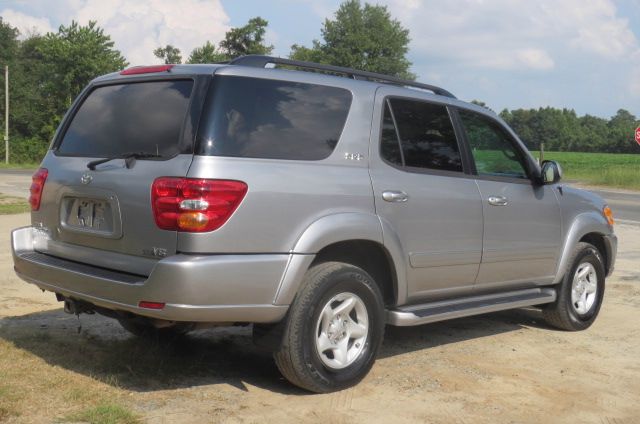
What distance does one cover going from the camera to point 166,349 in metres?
5.26

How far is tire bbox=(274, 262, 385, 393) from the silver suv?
0.03ft

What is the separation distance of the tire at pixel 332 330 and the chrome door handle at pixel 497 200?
1316 millimetres

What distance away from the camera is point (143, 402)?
412cm

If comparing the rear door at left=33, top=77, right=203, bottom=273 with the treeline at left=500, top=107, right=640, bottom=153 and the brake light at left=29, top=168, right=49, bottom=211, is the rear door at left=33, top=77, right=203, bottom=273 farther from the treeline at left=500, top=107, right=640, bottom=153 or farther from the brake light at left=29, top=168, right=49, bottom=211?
the treeline at left=500, top=107, right=640, bottom=153

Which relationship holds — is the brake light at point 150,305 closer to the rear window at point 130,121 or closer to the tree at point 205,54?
the rear window at point 130,121

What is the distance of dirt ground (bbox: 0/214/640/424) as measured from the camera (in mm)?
4113

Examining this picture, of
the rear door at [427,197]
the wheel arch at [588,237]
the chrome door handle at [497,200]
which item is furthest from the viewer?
the wheel arch at [588,237]

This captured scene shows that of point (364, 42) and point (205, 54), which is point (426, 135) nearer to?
point (205, 54)

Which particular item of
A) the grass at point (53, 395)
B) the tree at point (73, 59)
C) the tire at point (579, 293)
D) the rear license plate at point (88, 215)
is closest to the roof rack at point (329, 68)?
the rear license plate at point (88, 215)

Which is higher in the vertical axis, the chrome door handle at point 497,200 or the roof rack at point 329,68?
the roof rack at point 329,68

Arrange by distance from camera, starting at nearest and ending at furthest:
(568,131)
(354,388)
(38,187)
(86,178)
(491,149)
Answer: (86,178) < (354,388) < (38,187) < (491,149) < (568,131)

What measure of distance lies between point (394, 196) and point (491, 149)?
55.4 inches

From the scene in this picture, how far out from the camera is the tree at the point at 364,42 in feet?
287

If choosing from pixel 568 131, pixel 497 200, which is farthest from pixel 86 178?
pixel 568 131
